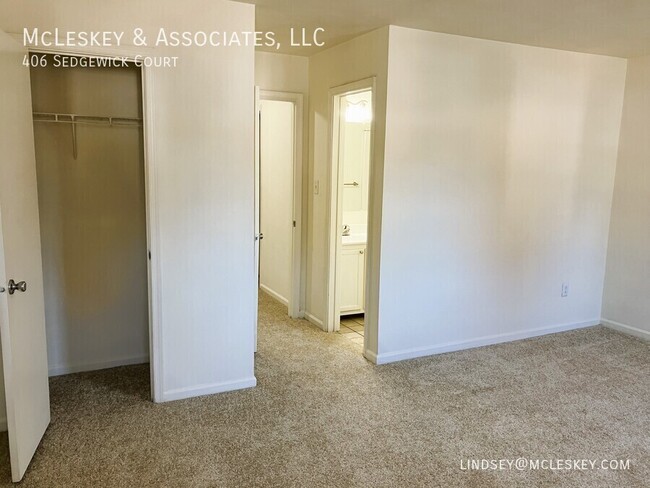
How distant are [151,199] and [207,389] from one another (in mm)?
1268

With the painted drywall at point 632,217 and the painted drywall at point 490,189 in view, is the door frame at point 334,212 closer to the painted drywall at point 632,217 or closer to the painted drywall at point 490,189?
the painted drywall at point 490,189

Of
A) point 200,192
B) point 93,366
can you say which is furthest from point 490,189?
point 93,366

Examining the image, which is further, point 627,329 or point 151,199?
point 627,329

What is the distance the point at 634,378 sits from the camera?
3783 mm

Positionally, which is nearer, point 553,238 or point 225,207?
point 225,207

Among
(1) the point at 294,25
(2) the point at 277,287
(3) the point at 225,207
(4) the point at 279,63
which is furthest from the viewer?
(2) the point at 277,287

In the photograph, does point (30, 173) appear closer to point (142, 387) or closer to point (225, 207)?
point (225, 207)

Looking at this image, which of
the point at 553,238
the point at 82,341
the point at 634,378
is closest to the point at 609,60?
the point at 553,238

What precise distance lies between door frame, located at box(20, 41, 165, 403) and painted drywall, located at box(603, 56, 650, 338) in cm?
414

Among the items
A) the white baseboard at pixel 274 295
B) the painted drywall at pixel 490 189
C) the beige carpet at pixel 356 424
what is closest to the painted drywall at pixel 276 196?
the white baseboard at pixel 274 295

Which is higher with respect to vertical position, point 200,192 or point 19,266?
point 200,192

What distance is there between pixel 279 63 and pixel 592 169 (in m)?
2.98

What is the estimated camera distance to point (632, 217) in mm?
4738

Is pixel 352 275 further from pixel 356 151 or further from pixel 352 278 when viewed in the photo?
pixel 356 151
